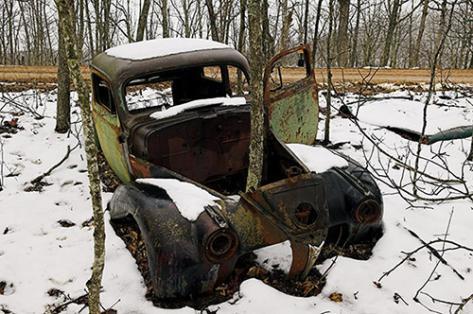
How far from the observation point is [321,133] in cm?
690

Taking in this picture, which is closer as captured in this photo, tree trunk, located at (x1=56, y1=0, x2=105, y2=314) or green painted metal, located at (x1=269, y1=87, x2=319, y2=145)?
tree trunk, located at (x1=56, y1=0, x2=105, y2=314)

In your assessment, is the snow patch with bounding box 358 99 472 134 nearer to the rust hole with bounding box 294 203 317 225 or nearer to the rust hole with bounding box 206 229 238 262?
the rust hole with bounding box 294 203 317 225

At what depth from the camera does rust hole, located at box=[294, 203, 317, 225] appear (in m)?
3.16

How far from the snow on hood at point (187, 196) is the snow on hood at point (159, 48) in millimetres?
1615

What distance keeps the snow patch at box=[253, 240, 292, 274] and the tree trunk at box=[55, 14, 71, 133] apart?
465 centimetres

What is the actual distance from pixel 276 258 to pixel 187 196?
891 mm

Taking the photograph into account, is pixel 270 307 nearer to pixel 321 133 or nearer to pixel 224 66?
pixel 224 66

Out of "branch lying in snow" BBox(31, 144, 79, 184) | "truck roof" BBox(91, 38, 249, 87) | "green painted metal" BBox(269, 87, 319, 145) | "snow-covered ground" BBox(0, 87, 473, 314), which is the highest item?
"truck roof" BBox(91, 38, 249, 87)

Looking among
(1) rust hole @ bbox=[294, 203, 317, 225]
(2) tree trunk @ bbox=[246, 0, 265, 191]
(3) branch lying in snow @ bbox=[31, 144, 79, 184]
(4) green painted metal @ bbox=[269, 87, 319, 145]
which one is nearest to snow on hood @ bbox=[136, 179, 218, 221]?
(2) tree trunk @ bbox=[246, 0, 265, 191]

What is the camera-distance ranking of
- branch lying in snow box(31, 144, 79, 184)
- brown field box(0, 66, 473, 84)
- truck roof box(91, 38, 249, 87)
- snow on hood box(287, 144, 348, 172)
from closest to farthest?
snow on hood box(287, 144, 348, 172)
truck roof box(91, 38, 249, 87)
branch lying in snow box(31, 144, 79, 184)
brown field box(0, 66, 473, 84)

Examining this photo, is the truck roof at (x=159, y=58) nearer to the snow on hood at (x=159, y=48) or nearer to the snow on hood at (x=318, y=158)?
the snow on hood at (x=159, y=48)

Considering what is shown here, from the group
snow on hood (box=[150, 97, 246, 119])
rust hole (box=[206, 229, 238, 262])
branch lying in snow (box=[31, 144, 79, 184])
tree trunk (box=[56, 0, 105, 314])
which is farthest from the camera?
branch lying in snow (box=[31, 144, 79, 184])

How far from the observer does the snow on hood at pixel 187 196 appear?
297cm

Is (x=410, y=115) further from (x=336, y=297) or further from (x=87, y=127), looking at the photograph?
(x=87, y=127)
